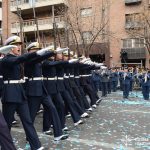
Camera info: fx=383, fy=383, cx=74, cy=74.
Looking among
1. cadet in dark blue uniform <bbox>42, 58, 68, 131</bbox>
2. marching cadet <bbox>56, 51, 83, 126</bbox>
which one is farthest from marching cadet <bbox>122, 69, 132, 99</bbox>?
cadet in dark blue uniform <bbox>42, 58, 68, 131</bbox>

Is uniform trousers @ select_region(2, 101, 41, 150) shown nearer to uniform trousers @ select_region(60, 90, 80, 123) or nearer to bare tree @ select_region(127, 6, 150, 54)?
uniform trousers @ select_region(60, 90, 80, 123)

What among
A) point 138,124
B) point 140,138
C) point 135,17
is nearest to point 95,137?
point 140,138

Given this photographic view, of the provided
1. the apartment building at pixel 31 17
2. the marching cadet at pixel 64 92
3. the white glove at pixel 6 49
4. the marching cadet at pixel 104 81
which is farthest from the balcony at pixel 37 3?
the white glove at pixel 6 49

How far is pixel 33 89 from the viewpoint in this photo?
723 centimetres

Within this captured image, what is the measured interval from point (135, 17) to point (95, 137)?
25.1m

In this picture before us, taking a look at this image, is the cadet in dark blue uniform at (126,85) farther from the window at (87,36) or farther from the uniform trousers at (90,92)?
the window at (87,36)

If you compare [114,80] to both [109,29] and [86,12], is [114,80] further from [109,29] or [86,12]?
[86,12]

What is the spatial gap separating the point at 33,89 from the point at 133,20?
2609cm

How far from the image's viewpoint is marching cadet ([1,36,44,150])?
20.9ft

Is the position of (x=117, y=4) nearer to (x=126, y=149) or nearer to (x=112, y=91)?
(x=112, y=91)

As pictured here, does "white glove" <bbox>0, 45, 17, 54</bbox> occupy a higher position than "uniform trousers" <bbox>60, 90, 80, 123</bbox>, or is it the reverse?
"white glove" <bbox>0, 45, 17, 54</bbox>

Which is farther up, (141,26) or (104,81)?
(141,26)

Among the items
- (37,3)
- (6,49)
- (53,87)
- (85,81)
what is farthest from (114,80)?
(6,49)

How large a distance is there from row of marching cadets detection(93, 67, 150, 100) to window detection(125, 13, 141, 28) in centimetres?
657
